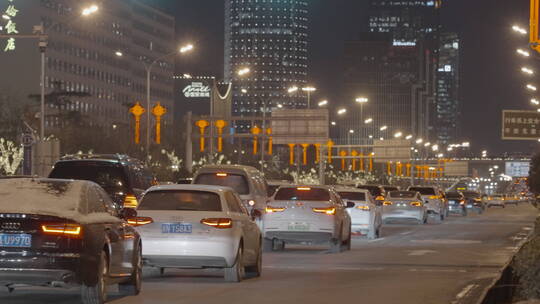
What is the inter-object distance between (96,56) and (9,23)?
27.6 m

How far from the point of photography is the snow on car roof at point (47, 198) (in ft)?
48.1

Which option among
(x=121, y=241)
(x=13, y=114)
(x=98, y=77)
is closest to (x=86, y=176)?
(x=121, y=241)

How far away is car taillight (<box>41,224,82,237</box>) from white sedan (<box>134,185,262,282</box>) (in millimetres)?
4594

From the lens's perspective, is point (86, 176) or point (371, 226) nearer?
point (86, 176)

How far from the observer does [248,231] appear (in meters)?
20.4

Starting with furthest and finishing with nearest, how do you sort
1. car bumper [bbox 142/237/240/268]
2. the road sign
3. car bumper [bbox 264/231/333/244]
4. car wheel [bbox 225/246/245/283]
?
the road sign < car bumper [bbox 264/231/333/244] < car wheel [bbox 225/246/245/283] < car bumper [bbox 142/237/240/268]

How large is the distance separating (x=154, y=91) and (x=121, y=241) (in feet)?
563

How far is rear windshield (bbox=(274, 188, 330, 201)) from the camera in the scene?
98.6ft

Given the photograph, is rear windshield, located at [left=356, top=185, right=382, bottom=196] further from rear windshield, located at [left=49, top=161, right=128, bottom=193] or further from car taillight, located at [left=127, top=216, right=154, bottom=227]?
car taillight, located at [left=127, top=216, right=154, bottom=227]

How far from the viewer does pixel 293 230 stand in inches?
1144

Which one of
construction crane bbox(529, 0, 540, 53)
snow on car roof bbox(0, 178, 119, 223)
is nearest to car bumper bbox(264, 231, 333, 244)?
construction crane bbox(529, 0, 540, 53)

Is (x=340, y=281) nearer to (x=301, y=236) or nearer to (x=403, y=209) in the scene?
(x=301, y=236)

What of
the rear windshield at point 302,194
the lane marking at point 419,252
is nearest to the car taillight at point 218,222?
the lane marking at point 419,252

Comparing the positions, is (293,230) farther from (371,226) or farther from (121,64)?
(121,64)
